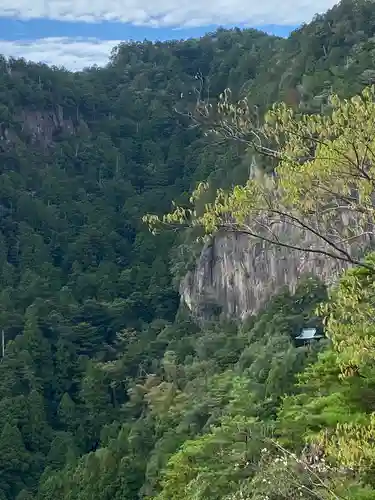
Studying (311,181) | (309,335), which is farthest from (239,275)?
(311,181)

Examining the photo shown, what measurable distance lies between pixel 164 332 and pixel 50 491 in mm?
11992

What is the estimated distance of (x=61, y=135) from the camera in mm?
58625

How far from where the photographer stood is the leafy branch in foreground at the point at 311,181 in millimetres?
4910

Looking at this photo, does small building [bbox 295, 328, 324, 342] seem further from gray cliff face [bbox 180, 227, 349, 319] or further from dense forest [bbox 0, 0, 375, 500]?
gray cliff face [bbox 180, 227, 349, 319]

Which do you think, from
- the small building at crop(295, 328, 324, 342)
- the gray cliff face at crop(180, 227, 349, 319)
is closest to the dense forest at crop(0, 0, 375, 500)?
the small building at crop(295, 328, 324, 342)

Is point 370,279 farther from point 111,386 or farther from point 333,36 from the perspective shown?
point 333,36

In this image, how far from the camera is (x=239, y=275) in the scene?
30.6 metres

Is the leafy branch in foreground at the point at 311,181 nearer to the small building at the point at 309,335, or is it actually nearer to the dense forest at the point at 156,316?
the dense forest at the point at 156,316

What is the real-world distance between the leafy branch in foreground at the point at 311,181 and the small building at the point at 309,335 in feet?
49.0

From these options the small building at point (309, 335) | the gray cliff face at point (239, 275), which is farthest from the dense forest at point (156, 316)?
the gray cliff face at point (239, 275)

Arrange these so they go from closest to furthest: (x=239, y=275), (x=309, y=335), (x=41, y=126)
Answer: (x=309, y=335) → (x=239, y=275) → (x=41, y=126)

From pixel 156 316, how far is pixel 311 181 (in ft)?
114

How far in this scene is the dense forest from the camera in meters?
7.12

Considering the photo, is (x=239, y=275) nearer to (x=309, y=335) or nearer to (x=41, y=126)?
(x=309, y=335)
